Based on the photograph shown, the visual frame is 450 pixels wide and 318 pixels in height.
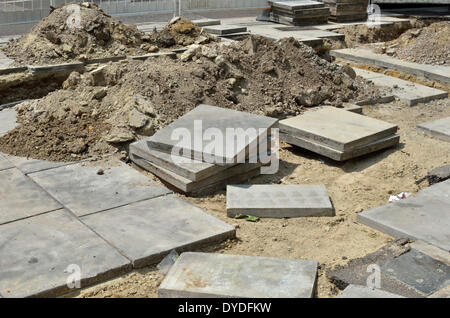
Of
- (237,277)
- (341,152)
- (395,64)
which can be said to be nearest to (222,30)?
(395,64)

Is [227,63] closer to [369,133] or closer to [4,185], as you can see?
[369,133]

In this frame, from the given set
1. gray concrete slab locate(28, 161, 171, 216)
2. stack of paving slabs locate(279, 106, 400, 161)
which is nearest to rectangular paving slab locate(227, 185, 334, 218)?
gray concrete slab locate(28, 161, 171, 216)

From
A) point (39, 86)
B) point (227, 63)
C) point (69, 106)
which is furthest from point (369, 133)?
point (39, 86)

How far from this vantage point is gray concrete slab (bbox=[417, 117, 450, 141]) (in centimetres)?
757

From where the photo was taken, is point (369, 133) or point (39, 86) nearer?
point (369, 133)

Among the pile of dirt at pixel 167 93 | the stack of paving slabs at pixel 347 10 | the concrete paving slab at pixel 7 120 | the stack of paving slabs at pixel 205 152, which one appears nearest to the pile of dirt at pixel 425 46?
the pile of dirt at pixel 167 93

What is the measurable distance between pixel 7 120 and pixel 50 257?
3567mm

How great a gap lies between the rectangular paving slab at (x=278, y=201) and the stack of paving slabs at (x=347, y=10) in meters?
11.4

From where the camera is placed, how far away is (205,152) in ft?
19.1

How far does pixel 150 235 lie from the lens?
15.8 feet

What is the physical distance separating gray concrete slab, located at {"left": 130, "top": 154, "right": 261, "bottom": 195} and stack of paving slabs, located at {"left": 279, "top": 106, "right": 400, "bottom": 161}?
2.90 ft

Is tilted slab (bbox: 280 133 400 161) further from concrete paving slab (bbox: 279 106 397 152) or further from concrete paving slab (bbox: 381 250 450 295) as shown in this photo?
concrete paving slab (bbox: 381 250 450 295)

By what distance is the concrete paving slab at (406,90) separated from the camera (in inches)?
369
